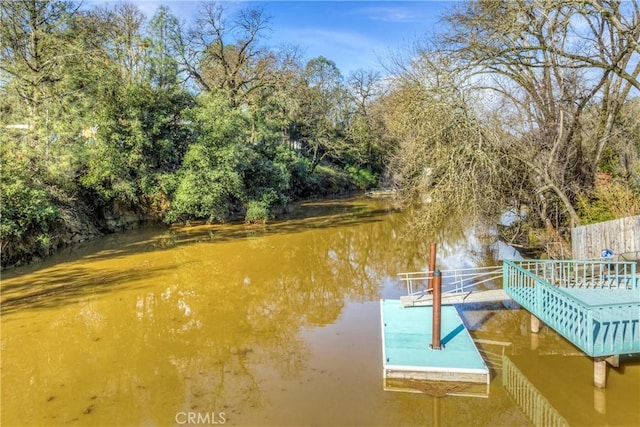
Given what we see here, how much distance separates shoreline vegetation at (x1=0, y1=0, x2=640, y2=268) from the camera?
9.66 m

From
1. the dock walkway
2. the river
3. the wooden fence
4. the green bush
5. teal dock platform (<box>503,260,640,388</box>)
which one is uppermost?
the green bush

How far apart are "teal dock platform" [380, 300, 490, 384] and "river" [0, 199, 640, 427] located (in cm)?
31

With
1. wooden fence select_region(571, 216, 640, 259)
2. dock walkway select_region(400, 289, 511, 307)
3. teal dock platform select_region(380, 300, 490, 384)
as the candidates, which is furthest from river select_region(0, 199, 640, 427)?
wooden fence select_region(571, 216, 640, 259)

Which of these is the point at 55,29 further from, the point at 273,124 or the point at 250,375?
the point at 250,375

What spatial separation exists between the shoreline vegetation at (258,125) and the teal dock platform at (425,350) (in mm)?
2631

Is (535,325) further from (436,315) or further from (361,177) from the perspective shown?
(361,177)

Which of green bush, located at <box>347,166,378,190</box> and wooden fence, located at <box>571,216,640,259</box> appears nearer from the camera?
wooden fence, located at <box>571,216,640,259</box>

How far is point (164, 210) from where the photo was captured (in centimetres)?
1991

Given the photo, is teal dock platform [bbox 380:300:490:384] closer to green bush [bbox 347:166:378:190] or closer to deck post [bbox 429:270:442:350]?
deck post [bbox 429:270:442:350]

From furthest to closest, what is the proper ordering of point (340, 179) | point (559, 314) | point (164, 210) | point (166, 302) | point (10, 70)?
point (340, 179)
point (164, 210)
point (10, 70)
point (166, 302)
point (559, 314)

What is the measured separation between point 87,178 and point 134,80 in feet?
16.3

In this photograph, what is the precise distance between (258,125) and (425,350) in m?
18.9

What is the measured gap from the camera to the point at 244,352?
7305 millimetres

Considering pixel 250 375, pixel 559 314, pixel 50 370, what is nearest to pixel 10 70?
pixel 50 370
